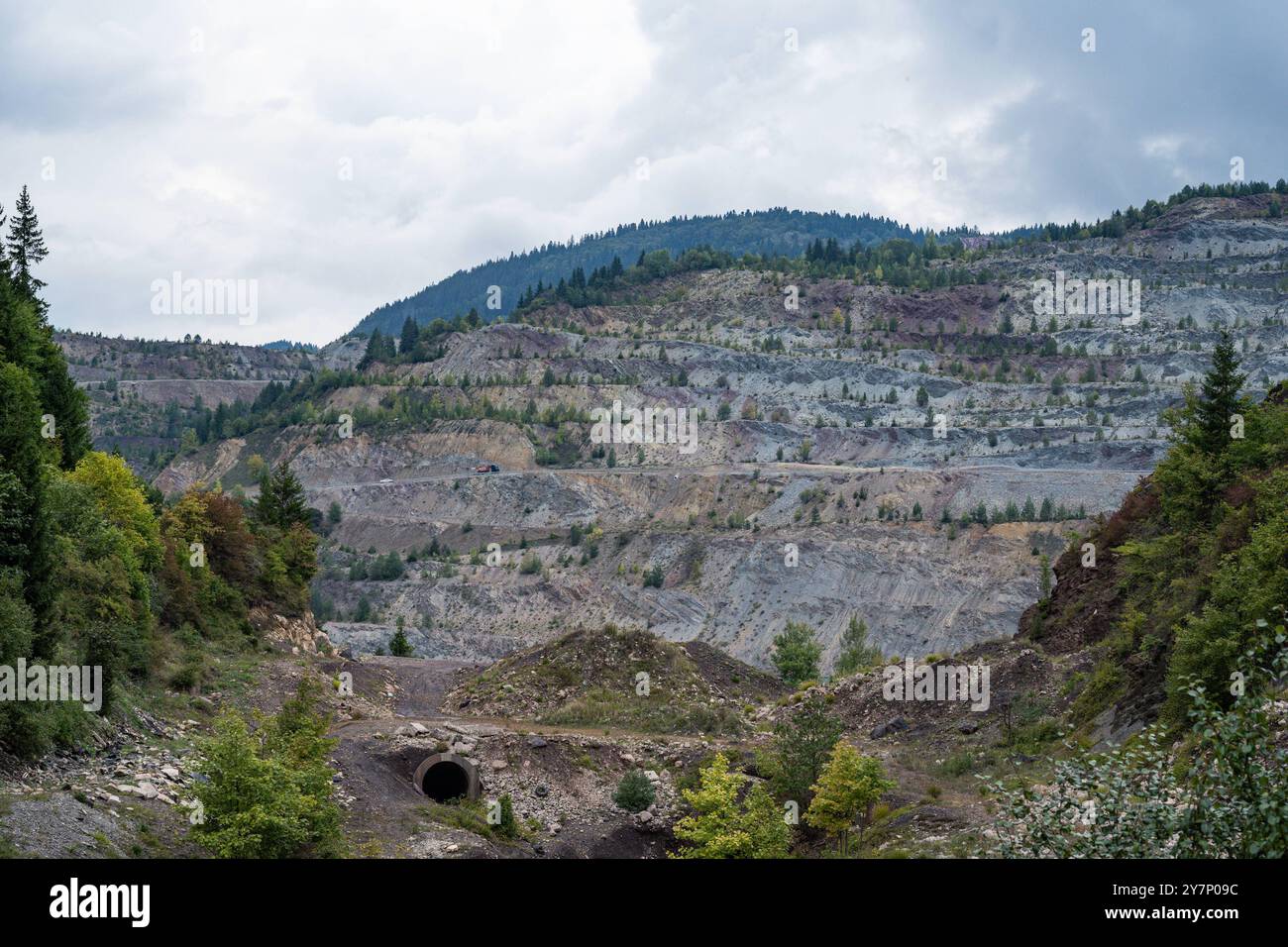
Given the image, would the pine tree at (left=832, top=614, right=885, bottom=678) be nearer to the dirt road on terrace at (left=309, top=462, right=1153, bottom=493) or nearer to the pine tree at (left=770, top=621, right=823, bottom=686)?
the pine tree at (left=770, top=621, right=823, bottom=686)

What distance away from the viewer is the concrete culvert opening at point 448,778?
40.7 metres

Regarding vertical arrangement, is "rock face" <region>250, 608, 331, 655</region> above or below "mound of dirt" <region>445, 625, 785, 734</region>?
above

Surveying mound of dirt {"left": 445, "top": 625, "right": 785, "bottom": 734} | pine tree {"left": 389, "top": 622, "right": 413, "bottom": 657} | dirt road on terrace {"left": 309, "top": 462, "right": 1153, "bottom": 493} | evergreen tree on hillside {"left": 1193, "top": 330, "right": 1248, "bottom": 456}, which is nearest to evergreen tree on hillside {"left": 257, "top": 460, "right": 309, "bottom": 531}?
pine tree {"left": 389, "top": 622, "right": 413, "bottom": 657}

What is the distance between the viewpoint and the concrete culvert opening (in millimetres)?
40688

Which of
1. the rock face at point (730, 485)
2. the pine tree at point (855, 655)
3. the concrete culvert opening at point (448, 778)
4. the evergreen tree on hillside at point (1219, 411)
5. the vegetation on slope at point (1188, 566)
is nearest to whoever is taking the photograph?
the vegetation on slope at point (1188, 566)

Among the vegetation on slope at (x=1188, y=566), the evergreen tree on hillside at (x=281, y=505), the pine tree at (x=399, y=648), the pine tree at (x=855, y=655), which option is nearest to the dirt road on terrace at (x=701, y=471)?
the pine tree at (x=855, y=655)

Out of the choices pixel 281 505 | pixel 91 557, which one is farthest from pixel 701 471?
pixel 91 557

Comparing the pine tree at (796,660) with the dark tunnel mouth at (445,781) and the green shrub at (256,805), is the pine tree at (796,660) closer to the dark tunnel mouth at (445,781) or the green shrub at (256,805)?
the dark tunnel mouth at (445,781)

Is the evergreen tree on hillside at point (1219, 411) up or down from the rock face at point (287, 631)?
up

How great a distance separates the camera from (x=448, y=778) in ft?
138

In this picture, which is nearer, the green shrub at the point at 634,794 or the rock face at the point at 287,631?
the green shrub at the point at 634,794

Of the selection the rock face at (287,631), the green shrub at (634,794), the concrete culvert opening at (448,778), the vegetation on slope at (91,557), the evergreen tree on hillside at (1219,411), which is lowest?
the green shrub at (634,794)
